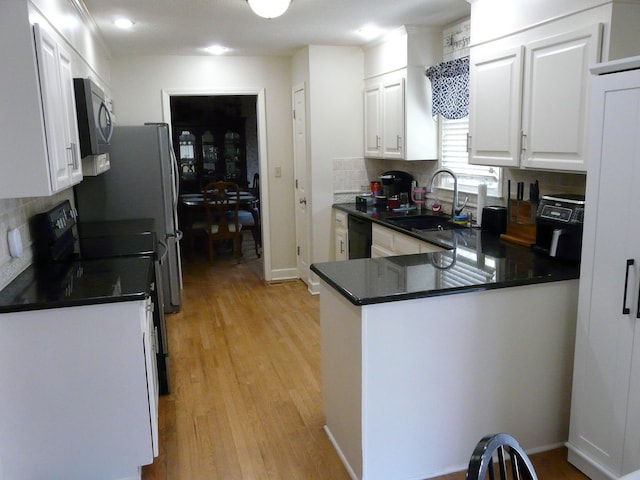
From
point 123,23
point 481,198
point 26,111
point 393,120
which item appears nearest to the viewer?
point 26,111

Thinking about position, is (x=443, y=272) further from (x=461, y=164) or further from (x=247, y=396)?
(x=461, y=164)

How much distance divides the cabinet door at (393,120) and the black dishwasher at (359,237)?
608mm

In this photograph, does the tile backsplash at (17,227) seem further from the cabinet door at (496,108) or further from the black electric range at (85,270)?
the cabinet door at (496,108)

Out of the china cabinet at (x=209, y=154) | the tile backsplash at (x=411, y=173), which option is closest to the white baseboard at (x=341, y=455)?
the tile backsplash at (x=411, y=173)

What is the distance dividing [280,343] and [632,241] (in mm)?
2542

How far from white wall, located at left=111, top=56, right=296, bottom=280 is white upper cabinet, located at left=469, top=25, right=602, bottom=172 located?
2.68m

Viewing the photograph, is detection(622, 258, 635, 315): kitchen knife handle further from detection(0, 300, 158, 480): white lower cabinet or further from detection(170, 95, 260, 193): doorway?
detection(170, 95, 260, 193): doorway

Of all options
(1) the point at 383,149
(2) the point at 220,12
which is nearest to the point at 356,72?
(1) the point at 383,149

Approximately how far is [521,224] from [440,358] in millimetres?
1192

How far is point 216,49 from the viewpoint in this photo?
16.0ft

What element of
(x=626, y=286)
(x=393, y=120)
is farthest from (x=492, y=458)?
(x=393, y=120)

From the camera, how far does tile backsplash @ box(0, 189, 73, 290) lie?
2289 millimetres

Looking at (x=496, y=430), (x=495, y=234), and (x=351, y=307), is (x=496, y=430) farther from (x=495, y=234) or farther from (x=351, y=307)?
(x=495, y=234)

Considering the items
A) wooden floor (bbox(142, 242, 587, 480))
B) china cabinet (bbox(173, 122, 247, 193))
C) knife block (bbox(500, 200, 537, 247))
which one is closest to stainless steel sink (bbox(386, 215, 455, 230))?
knife block (bbox(500, 200, 537, 247))
